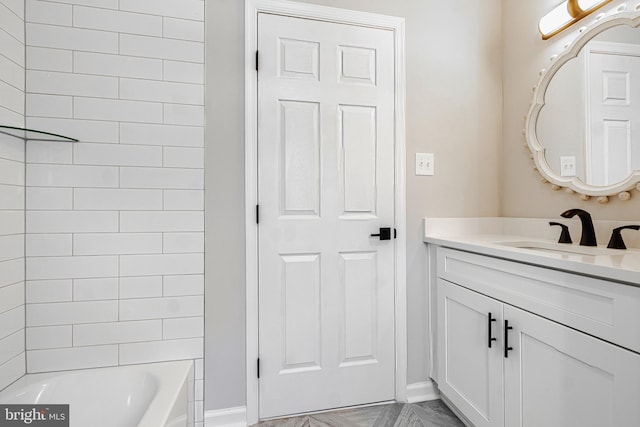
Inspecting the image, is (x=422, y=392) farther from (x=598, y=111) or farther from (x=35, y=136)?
(x=35, y=136)

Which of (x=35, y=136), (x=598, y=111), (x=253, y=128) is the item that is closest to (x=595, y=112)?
(x=598, y=111)

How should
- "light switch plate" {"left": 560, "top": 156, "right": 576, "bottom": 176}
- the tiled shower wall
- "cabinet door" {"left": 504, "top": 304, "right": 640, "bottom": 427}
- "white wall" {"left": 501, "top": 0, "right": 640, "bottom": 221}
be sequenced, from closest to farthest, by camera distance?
1. "cabinet door" {"left": 504, "top": 304, "right": 640, "bottom": 427}
2. the tiled shower wall
3. "light switch plate" {"left": 560, "top": 156, "right": 576, "bottom": 176}
4. "white wall" {"left": 501, "top": 0, "right": 640, "bottom": 221}

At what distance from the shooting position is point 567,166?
158 centimetres

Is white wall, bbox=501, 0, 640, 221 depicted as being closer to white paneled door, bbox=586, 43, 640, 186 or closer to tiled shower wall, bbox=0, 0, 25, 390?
white paneled door, bbox=586, 43, 640, 186

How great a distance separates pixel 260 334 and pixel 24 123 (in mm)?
1406

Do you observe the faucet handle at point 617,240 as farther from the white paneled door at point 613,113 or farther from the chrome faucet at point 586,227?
the white paneled door at point 613,113

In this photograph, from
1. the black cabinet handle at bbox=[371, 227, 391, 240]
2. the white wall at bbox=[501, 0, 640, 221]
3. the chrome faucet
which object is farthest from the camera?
the black cabinet handle at bbox=[371, 227, 391, 240]

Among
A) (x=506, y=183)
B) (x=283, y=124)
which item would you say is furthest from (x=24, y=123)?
(x=506, y=183)

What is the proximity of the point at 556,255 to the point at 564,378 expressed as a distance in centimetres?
39

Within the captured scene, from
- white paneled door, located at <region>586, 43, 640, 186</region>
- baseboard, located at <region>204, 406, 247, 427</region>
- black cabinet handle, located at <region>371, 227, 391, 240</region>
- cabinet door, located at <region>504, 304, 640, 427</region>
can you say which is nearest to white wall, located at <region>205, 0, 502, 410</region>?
baseboard, located at <region>204, 406, 247, 427</region>

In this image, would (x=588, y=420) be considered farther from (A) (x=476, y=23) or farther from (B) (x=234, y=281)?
(A) (x=476, y=23)

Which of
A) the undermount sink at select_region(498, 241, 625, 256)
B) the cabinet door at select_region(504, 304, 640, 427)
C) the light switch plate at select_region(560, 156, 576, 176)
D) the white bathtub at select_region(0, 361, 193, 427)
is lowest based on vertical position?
the white bathtub at select_region(0, 361, 193, 427)

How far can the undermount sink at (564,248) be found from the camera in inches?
49.9

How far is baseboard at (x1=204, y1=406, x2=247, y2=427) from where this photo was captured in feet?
5.10
